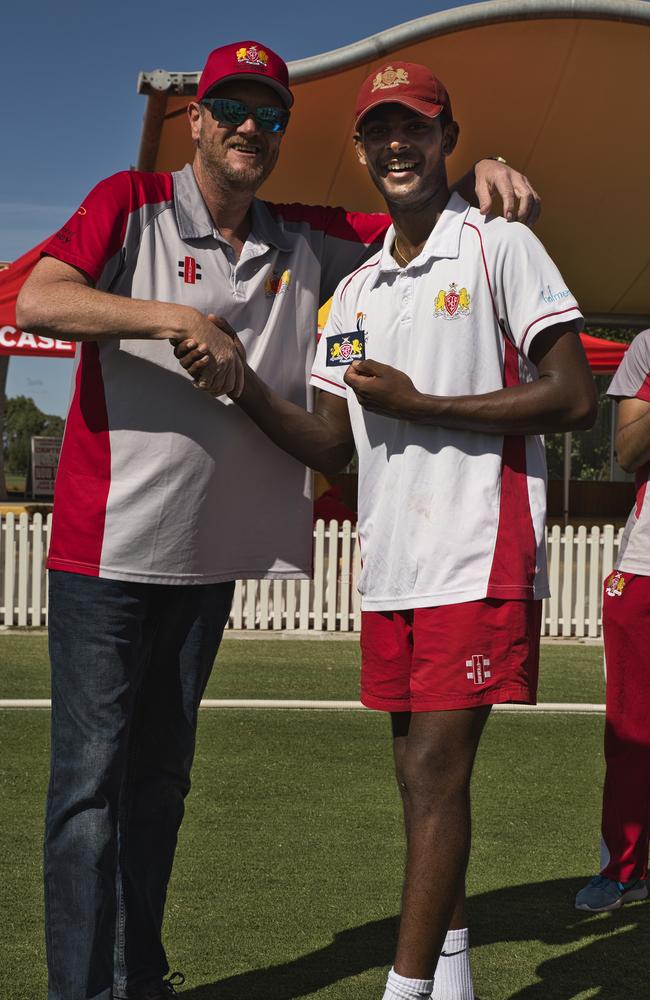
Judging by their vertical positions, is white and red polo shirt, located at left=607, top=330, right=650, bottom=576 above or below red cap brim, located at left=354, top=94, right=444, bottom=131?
below

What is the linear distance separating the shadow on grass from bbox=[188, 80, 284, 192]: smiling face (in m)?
2.18

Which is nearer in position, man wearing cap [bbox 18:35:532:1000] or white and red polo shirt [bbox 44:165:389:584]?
man wearing cap [bbox 18:35:532:1000]

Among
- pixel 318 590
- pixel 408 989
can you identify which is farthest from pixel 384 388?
pixel 318 590

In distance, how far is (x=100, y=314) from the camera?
9.62ft

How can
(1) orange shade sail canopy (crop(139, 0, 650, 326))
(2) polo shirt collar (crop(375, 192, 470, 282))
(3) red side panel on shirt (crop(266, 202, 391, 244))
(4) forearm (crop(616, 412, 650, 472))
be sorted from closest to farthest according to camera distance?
(2) polo shirt collar (crop(375, 192, 470, 282)) < (3) red side panel on shirt (crop(266, 202, 391, 244)) < (4) forearm (crop(616, 412, 650, 472)) < (1) orange shade sail canopy (crop(139, 0, 650, 326))

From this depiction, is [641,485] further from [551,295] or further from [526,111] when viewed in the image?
[526,111]

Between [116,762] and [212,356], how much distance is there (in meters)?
0.99

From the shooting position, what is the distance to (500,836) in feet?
17.0

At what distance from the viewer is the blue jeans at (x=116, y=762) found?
117 inches

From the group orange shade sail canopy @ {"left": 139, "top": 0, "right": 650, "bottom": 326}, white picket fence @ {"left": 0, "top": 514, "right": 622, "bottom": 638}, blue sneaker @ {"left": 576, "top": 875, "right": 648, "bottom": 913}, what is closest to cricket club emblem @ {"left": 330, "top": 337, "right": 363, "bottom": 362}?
blue sneaker @ {"left": 576, "top": 875, "right": 648, "bottom": 913}

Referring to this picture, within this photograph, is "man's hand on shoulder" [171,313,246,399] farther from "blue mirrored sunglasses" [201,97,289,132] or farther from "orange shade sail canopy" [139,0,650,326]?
"orange shade sail canopy" [139,0,650,326]

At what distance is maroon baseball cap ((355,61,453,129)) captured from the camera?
3033 millimetres

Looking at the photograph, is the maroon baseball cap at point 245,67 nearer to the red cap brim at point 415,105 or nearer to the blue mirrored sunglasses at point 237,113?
the blue mirrored sunglasses at point 237,113

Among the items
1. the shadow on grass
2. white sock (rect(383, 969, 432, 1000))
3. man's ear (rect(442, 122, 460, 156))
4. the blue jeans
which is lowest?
the shadow on grass
